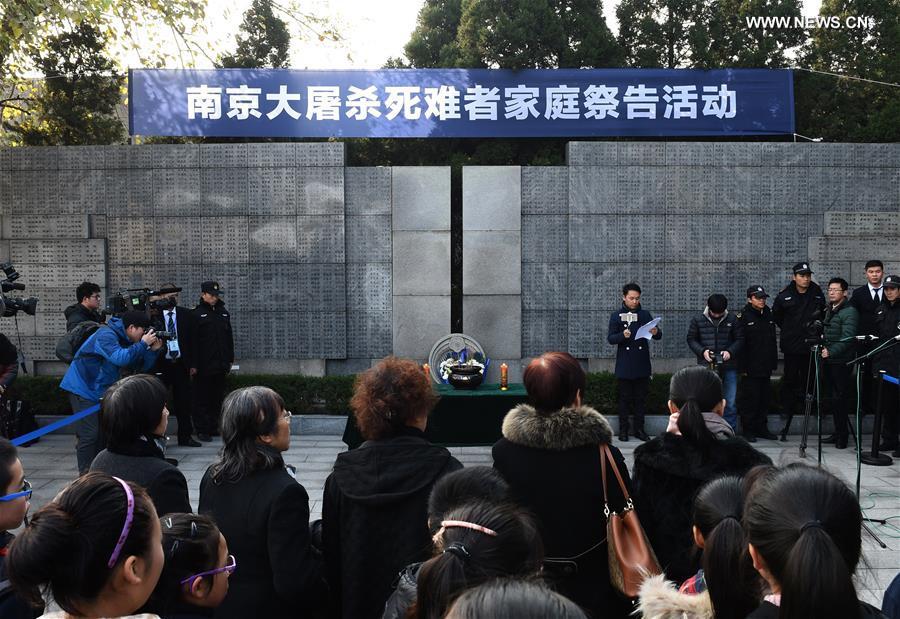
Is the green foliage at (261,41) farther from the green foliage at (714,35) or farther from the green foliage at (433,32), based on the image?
the green foliage at (714,35)

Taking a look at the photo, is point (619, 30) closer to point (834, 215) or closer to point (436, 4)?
point (436, 4)

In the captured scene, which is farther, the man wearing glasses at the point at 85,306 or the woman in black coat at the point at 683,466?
the man wearing glasses at the point at 85,306

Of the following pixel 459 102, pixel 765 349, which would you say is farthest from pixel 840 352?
A: pixel 459 102

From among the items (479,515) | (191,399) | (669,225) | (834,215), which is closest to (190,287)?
(191,399)

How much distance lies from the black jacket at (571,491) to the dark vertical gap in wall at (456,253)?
285 inches

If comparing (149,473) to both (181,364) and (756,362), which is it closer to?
(181,364)

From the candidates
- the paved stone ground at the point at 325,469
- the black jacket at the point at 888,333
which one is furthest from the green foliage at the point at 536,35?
the paved stone ground at the point at 325,469

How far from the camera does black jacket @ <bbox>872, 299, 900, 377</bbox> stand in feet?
24.0

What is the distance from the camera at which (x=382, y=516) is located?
241 cm

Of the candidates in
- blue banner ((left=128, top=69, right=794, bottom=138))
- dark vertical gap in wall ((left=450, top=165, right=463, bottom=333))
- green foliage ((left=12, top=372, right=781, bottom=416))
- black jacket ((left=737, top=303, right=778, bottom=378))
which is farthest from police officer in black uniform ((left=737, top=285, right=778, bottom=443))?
dark vertical gap in wall ((left=450, top=165, right=463, bottom=333))

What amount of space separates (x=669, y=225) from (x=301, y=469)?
514 centimetres

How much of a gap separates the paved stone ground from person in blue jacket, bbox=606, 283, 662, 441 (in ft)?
1.01

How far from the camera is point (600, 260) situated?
9.34 m

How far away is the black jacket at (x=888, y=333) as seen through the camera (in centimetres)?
730
